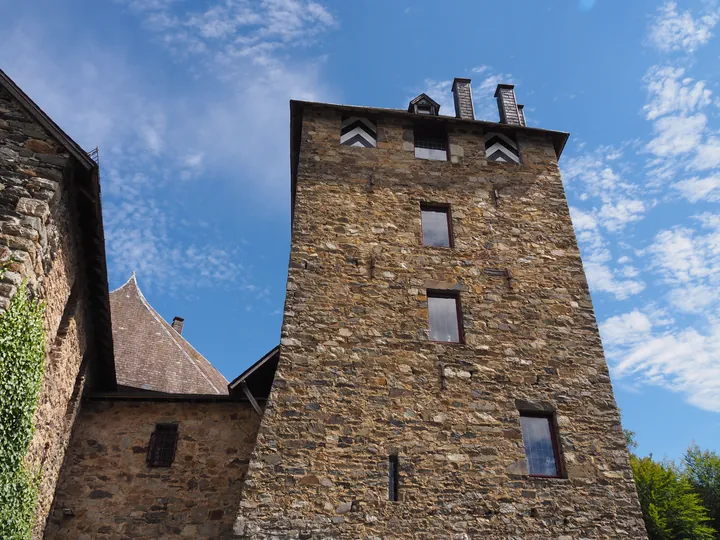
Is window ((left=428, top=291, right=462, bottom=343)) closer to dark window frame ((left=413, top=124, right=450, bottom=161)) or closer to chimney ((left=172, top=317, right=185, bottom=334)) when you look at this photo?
dark window frame ((left=413, top=124, right=450, bottom=161))

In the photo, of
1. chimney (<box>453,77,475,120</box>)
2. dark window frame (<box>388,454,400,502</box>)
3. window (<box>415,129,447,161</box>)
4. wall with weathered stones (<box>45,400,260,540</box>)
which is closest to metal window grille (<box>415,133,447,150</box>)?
window (<box>415,129,447,161</box>)

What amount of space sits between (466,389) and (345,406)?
2.02 m

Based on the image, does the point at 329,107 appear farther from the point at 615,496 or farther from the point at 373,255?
the point at 615,496

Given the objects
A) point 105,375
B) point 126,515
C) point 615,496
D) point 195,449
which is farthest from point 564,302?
point 105,375

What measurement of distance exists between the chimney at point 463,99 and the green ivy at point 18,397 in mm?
9835

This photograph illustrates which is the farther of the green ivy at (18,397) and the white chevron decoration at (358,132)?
the white chevron decoration at (358,132)

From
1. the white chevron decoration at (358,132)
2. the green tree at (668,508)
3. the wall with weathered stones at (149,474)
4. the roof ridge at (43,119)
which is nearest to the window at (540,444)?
the wall with weathered stones at (149,474)

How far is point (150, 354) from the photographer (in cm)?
1376

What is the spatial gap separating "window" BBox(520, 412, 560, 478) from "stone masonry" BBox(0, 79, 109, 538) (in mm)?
7433

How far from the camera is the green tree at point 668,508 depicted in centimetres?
1534

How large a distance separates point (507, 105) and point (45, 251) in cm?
1080

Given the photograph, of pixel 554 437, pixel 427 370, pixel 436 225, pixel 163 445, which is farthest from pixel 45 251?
pixel 554 437

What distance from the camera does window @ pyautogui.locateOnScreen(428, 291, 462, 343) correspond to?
9.52 metres

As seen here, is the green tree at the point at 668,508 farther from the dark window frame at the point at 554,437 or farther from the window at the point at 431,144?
the window at the point at 431,144
